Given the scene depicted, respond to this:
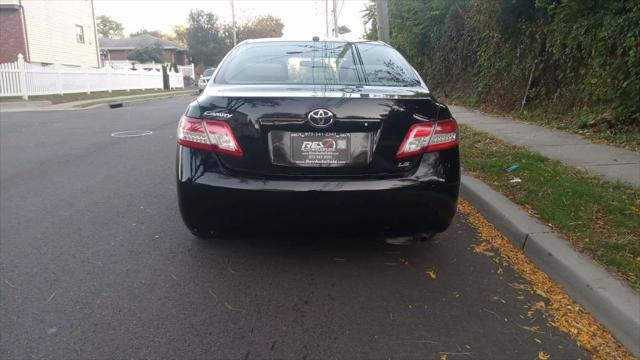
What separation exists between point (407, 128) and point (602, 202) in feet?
6.95

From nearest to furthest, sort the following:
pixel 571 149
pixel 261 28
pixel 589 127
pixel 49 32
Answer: pixel 571 149
pixel 589 127
pixel 49 32
pixel 261 28

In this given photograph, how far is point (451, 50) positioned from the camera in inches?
602

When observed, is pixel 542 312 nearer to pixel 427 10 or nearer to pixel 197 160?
pixel 197 160

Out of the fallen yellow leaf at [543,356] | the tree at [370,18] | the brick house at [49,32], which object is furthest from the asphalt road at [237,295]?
the brick house at [49,32]

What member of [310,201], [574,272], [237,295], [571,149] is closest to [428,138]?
[310,201]

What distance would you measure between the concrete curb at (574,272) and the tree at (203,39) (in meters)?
59.8

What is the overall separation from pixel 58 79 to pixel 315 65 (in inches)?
850

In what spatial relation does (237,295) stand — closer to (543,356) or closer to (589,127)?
(543,356)

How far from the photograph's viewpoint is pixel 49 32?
30344 millimetres

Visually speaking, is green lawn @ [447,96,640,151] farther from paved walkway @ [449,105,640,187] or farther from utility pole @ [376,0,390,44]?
utility pole @ [376,0,390,44]

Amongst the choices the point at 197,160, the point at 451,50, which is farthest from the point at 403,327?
the point at 451,50

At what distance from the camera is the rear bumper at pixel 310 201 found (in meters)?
3.16

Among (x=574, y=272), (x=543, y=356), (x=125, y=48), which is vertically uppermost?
(x=125, y=48)

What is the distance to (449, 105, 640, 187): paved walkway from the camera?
5484mm
